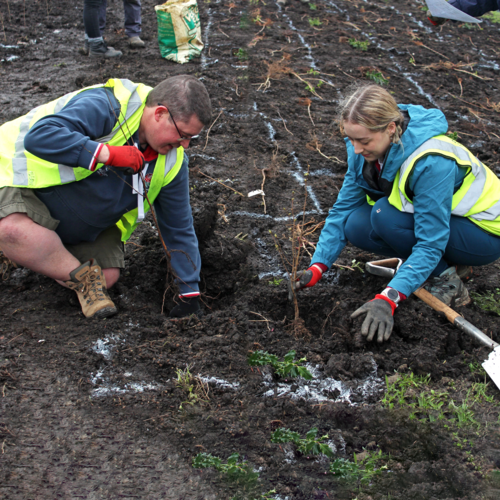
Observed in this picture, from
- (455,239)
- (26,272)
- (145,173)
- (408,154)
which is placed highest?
(408,154)

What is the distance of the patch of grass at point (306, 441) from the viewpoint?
184cm

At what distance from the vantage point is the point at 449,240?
8.35 feet

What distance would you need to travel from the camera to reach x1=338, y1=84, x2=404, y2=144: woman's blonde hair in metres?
2.17

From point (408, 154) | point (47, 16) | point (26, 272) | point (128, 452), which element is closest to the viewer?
point (128, 452)

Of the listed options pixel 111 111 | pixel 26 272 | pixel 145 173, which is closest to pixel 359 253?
pixel 145 173

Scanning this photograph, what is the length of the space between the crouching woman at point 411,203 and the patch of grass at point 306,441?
0.60 m

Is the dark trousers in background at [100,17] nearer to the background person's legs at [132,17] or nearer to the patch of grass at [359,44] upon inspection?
the background person's legs at [132,17]

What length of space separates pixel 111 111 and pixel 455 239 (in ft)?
6.40

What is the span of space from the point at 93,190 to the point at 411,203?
1684 mm

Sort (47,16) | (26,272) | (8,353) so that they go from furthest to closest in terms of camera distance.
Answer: (47,16) < (26,272) < (8,353)

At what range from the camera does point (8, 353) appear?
214 cm

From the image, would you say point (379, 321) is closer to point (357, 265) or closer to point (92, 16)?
point (357, 265)

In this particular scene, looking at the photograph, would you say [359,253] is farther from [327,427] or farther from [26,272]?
[26,272]

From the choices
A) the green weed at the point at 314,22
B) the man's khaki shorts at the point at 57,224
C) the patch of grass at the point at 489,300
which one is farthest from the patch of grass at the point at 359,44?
the man's khaki shorts at the point at 57,224
